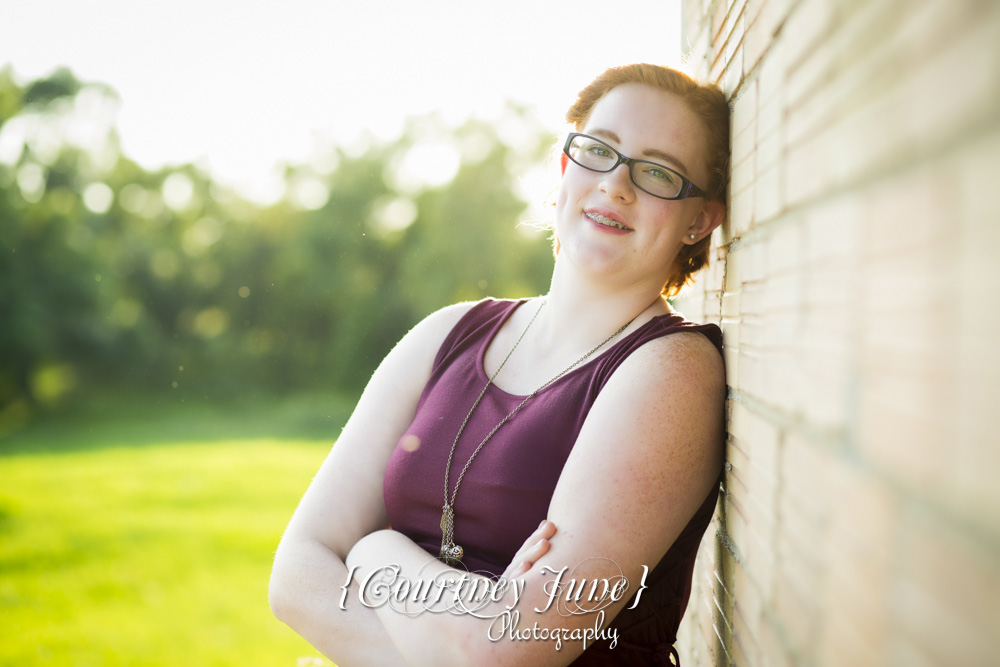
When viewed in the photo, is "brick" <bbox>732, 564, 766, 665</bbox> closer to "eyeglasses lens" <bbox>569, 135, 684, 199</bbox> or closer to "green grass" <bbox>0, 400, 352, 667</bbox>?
"eyeglasses lens" <bbox>569, 135, 684, 199</bbox>

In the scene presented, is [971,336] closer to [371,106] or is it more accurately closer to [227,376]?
[227,376]

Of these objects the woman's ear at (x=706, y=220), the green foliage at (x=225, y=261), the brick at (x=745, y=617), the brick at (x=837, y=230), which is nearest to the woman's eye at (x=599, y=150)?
the woman's ear at (x=706, y=220)

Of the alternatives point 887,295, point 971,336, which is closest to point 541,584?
point 887,295

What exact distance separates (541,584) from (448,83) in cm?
2221

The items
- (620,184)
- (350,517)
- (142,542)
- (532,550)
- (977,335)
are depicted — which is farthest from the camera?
(142,542)

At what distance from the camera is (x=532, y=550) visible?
1555 millimetres

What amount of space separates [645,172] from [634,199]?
78 millimetres

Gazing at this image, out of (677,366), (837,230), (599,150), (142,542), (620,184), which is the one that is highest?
(599,150)

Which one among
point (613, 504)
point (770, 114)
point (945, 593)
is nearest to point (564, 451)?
point (613, 504)

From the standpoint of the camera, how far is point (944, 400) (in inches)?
24.0

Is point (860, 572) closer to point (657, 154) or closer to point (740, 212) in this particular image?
point (740, 212)

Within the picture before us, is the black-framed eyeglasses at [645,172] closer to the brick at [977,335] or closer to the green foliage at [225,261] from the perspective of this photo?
the brick at [977,335]

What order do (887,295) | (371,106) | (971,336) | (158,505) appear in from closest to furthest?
(971,336), (887,295), (158,505), (371,106)

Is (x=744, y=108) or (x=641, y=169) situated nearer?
(x=744, y=108)
